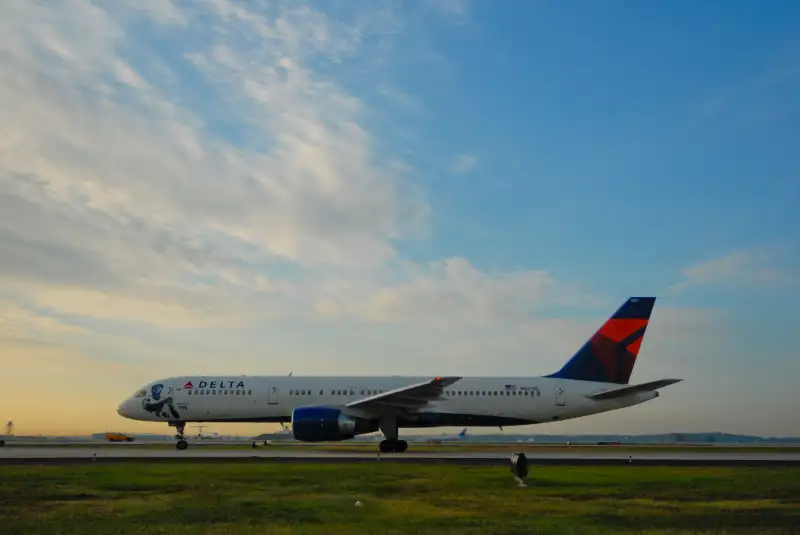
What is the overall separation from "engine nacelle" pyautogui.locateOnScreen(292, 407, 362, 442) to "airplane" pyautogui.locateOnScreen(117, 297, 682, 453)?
3.89ft

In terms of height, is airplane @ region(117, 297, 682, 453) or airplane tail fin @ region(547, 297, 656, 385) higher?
airplane tail fin @ region(547, 297, 656, 385)

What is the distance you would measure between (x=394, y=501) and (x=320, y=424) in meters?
16.1

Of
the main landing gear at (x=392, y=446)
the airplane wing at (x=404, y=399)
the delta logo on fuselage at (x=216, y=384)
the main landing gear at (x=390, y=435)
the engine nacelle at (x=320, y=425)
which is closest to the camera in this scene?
the engine nacelle at (x=320, y=425)

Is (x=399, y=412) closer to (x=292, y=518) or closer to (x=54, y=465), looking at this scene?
(x=54, y=465)

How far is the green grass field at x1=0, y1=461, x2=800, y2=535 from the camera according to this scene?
31.9 ft

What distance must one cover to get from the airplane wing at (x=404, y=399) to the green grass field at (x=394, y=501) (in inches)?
377

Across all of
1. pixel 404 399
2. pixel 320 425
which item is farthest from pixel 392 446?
pixel 320 425

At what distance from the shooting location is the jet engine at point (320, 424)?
27844 mm

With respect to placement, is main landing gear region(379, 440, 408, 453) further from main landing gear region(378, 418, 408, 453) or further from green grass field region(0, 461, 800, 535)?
green grass field region(0, 461, 800, 535)

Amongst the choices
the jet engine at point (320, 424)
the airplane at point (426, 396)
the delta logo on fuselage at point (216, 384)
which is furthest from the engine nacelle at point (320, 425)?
the delta logo on fuselage at point (216, 384)

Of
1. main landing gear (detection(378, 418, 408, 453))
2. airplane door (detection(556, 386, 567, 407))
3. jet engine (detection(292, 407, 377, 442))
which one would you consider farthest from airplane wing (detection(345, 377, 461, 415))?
airplane door (detection(556, 386, 567, 407))

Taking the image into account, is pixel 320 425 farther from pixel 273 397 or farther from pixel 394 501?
pixel 394 501

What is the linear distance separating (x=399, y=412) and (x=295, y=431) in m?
4.74

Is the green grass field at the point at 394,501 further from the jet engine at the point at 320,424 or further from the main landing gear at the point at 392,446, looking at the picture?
the main landing gear at the point at 392,446
